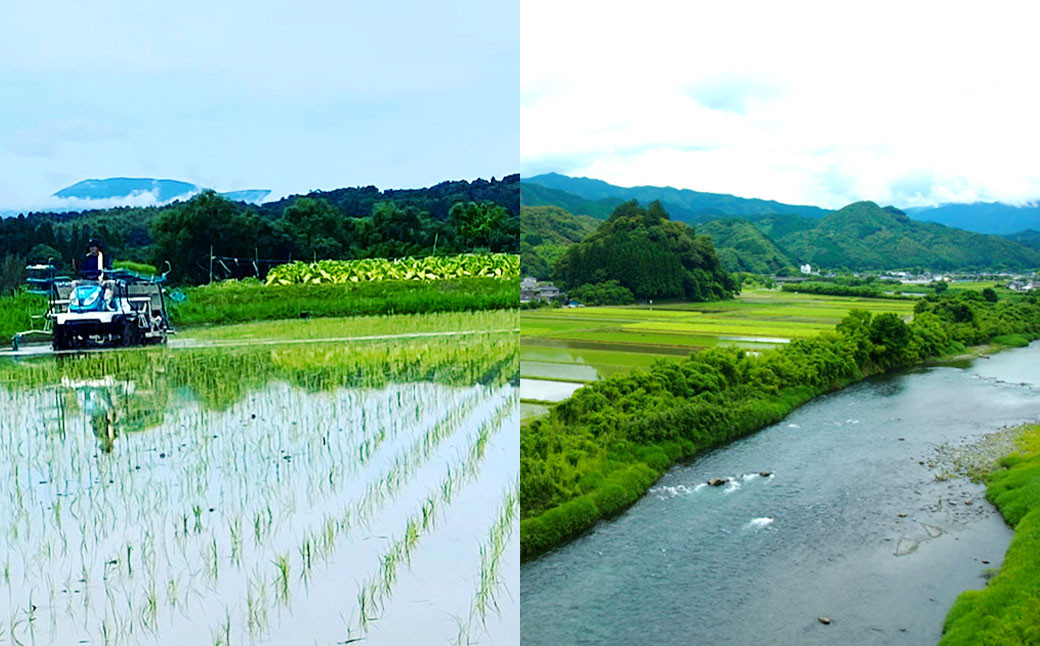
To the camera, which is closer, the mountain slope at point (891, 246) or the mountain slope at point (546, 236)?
the mountain slope at point (546, 236)

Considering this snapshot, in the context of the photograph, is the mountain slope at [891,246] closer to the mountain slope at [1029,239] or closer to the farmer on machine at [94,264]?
the mountain slope at [1029,239]

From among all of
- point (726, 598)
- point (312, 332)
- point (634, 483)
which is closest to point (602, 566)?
point (726, 598)

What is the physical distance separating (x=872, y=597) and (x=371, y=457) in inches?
157

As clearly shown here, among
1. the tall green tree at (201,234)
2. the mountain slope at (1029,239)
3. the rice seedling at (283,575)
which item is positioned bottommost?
the rice seedling at (283,575)

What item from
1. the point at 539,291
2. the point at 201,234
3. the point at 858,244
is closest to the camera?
the point at 201,234

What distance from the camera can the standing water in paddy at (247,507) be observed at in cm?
313

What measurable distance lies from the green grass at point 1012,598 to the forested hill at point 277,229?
668cm

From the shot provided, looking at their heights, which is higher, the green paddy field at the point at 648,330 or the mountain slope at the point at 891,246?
the mountain slope at the point at 891,246

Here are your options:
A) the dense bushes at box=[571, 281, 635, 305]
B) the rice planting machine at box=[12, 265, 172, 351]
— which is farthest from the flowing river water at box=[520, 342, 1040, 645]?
the dense bushes at box=[571, 281, 635, 305]

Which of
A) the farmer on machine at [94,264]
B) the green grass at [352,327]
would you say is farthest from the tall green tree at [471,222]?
the farmer on machine at [94,264]

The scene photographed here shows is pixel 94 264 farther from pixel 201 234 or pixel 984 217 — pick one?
pixel 984 217

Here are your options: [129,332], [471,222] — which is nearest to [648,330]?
[471,222]

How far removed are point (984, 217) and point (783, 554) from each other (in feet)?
377

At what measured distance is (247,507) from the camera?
4176mm
